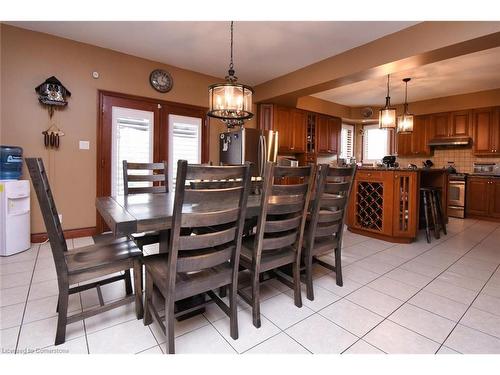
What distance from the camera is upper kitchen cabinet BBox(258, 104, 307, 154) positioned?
16.8 feet

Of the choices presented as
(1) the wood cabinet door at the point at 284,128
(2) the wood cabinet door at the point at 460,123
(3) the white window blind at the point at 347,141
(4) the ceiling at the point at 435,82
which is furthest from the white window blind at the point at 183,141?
(2) the wood cabinet door at the point at 460,123

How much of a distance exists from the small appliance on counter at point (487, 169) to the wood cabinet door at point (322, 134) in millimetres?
3043

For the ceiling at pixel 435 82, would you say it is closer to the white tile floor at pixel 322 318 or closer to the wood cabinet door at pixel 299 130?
the wood cabinet door at pixel 299 130

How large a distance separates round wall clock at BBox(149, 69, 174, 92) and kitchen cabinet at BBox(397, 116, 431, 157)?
5.48m

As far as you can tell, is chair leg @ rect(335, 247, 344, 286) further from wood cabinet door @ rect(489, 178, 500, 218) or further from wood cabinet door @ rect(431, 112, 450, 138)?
wood cabinet door @ rect(431, 112, 450, 138)

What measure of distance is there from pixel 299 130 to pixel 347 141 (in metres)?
2.42

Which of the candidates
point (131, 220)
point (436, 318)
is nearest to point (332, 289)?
point (436, 318)

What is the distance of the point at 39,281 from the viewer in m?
2.21

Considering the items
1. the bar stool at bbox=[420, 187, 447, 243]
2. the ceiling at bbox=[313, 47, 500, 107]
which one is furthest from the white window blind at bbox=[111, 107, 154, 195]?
the bar stool at bbox=[420, 187, 447, 243]

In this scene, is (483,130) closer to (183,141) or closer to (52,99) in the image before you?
(183,141)

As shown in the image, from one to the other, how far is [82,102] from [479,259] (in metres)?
5.23

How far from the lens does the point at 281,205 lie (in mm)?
1640

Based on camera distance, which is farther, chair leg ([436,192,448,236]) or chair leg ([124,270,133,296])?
chair leg ([436,192,448,236])

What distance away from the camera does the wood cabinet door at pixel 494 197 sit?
4945mm
